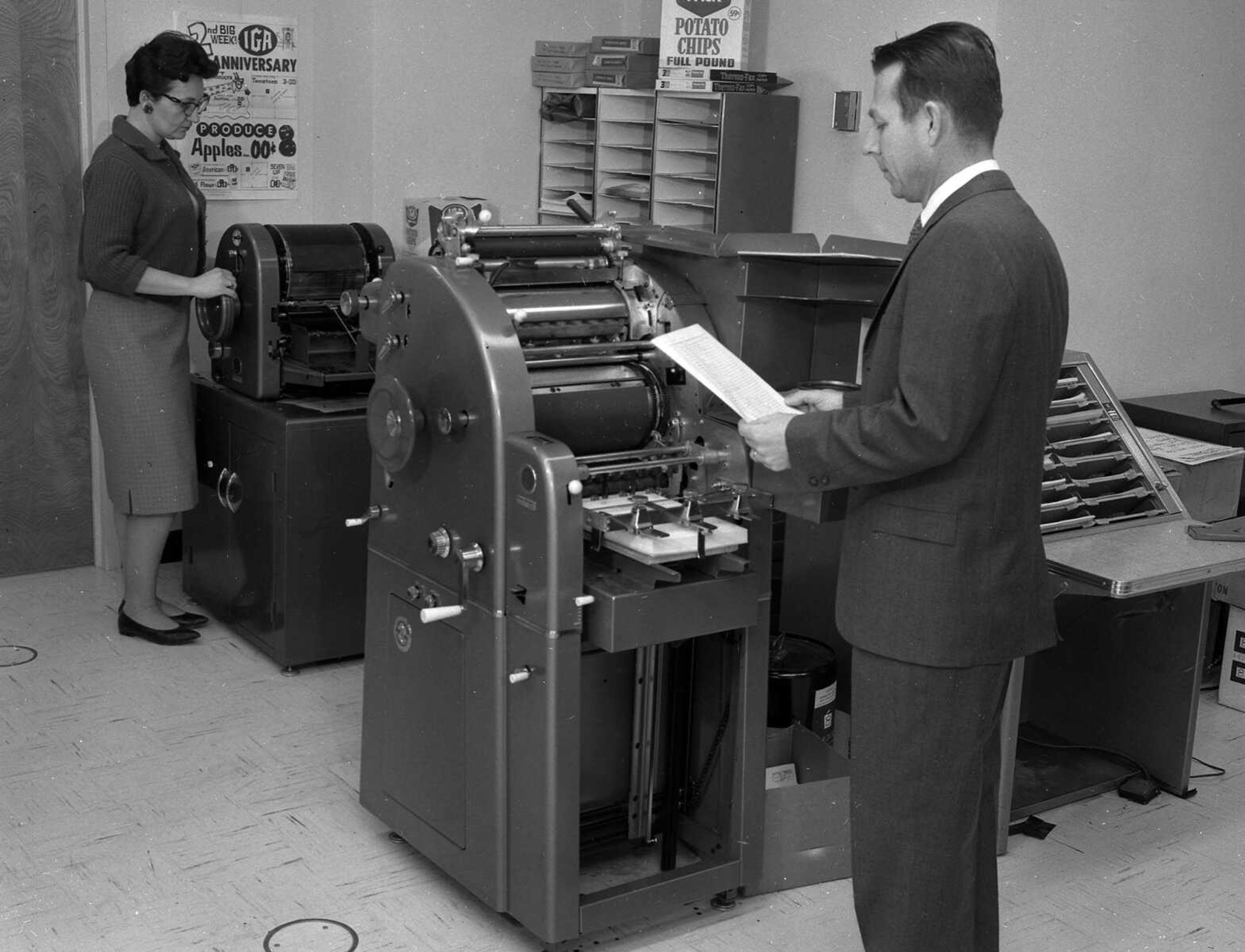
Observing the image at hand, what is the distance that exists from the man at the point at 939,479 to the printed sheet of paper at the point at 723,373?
59mm

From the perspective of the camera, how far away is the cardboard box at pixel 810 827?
3.05 m

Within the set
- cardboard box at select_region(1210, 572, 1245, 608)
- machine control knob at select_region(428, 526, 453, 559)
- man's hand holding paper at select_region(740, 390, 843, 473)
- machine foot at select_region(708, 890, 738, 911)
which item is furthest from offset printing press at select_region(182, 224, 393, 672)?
cardboard box at select_region(1210, 572, 1245, 608)

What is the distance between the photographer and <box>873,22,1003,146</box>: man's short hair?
2121mm

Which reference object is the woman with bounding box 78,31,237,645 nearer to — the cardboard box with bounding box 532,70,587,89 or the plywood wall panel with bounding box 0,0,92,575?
the plywood wall panel with bounding box 0,0,92,575

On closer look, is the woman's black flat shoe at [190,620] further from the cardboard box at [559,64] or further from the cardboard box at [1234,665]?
the cardboard box at [1234,665]

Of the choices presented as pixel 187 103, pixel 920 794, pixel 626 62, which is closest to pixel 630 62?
pixel 626 62

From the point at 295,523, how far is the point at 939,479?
2331mm

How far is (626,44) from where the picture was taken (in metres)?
5.09

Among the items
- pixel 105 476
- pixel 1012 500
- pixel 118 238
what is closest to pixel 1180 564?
pixel 1012 500

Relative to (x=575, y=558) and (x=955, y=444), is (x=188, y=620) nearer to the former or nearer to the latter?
(x=575, y=558)

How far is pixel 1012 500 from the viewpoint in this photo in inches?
87.4

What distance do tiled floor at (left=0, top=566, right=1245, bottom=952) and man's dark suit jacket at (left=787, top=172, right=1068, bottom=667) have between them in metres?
0.97

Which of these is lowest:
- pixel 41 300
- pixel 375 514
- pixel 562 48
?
pixel 375 514

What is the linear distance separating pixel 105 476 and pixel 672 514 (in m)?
2.62
